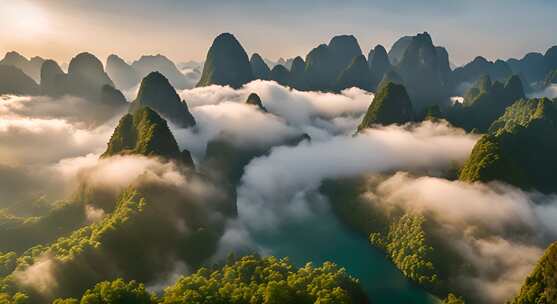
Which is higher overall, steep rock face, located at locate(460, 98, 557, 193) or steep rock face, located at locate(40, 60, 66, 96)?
steep rock face, located at locate(40, 60, 66, 96)

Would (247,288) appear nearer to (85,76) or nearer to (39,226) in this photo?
(39,226)

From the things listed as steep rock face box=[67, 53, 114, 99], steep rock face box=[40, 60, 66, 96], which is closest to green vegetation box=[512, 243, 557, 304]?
steep rock face box=[67, 53, 114, 99]

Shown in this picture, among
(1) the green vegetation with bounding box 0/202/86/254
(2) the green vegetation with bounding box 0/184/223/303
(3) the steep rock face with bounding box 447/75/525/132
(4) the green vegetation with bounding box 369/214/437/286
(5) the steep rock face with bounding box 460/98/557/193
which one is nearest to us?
(2) the green vegetation with bounding box 0/184/223/303

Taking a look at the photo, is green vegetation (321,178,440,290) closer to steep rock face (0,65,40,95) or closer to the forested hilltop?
the forested hilltop

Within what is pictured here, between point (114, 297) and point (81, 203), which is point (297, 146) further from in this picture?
point (114, 297)

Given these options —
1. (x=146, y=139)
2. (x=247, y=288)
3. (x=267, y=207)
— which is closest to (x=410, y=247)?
(x=247, y=288)
